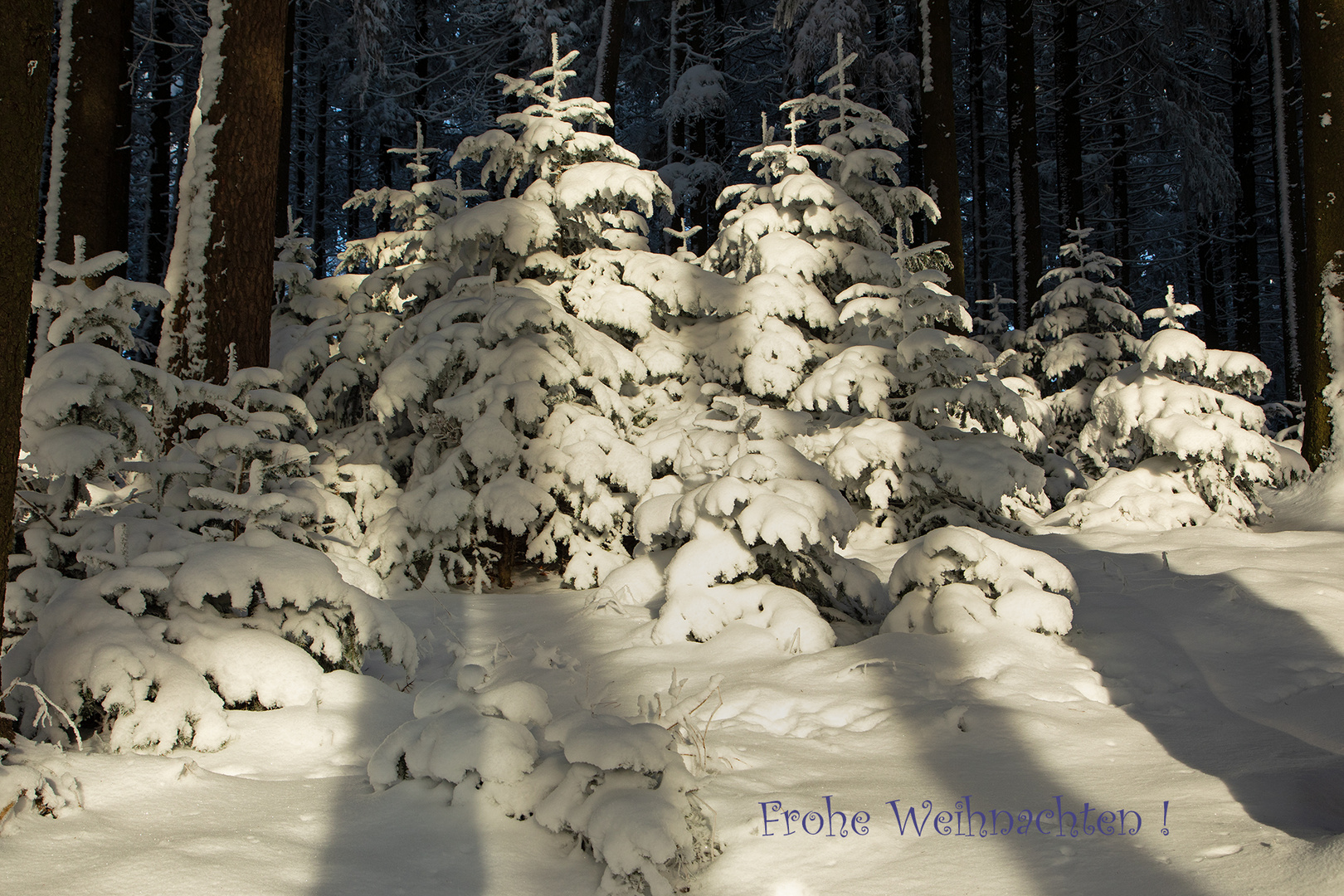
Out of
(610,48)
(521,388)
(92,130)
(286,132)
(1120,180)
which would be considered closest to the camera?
(521,388)

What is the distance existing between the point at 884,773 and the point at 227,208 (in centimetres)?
608

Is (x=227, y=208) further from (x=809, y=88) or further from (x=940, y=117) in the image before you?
(x=809, y=88)

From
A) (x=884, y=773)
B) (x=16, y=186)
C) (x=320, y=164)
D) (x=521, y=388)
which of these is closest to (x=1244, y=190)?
(x=521, y=388)

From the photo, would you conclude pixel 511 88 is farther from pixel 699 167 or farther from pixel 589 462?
pixel 699 167

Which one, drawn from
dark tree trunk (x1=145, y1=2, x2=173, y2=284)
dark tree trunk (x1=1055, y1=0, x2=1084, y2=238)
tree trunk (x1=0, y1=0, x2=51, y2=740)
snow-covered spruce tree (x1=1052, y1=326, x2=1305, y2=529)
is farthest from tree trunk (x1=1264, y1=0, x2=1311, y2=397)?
dark tree trunk (x1=145, y1=2, x2=173, y2=284)

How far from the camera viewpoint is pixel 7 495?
2.74m

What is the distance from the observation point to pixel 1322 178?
7863 millimetres

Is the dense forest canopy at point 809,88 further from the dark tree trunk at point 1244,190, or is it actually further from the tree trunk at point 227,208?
the tree trunk at point 227,208

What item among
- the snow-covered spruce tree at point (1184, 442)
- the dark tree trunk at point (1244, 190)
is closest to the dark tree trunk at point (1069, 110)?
the dark tree trunk at point (1244, 190)

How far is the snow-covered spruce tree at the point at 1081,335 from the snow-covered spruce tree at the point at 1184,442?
2.56m

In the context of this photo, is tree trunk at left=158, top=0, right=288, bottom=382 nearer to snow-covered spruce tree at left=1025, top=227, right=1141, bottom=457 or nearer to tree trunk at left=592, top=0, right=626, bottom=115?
tree trunk at left=592, top=0, right=626, bottom=115

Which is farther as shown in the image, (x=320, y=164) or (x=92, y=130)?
(x=320, y=164)

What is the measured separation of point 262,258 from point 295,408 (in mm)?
2249

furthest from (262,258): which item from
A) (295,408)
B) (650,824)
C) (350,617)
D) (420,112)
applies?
(420,112)
